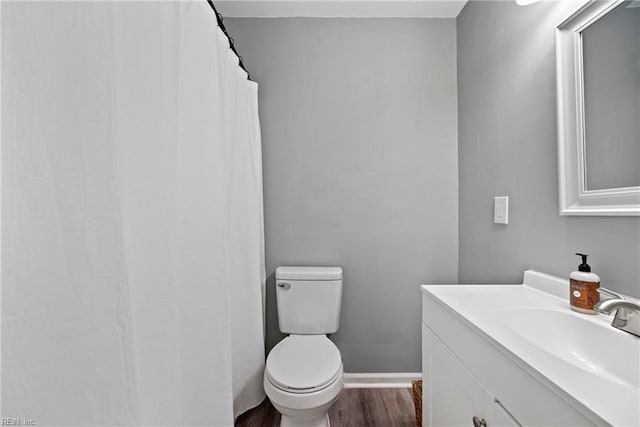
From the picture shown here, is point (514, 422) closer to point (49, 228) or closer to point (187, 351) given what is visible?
point (187, 351)

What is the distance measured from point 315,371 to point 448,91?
1.75 metres

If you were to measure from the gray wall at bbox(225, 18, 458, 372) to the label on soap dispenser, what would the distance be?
0.94 metres

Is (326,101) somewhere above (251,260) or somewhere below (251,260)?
above

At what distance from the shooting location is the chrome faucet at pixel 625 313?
672 mm

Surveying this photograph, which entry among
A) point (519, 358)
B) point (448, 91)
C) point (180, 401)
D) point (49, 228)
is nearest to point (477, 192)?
point (448, 91)

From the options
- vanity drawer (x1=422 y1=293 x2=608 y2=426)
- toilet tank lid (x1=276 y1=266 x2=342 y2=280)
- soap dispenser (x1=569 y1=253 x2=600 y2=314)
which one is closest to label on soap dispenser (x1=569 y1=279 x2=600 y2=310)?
soap dispenser (x1=569 y1=253 x2=600 y2=314)

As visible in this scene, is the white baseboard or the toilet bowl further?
the white baseboard

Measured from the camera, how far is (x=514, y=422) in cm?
60

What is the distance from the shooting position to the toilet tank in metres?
1.63

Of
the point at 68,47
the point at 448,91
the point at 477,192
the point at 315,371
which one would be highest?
the point at 448,91

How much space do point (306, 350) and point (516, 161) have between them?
130 centimetres

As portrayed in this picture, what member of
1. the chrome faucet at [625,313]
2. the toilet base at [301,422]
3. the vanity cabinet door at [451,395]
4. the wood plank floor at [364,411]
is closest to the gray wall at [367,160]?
the wood plank floor at [364,411]

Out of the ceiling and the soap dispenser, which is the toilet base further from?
the ceiling

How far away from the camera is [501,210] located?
1305 mm
